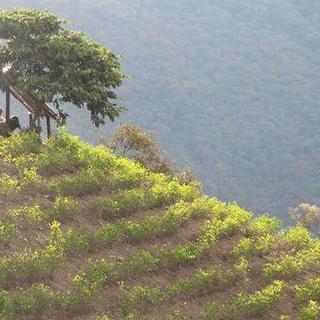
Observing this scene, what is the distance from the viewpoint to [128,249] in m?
14.5

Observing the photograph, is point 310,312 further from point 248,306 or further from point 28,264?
point 28,264

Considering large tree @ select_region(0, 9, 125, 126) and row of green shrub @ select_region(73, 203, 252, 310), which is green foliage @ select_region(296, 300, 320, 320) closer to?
row of green shrub @ select_region(73, 203, 252, 310)

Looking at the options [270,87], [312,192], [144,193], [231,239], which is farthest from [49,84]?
[270,87]

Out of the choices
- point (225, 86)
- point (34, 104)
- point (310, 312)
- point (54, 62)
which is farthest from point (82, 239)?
point (225, 86)

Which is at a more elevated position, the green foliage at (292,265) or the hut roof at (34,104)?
the hut roof at (34,104)

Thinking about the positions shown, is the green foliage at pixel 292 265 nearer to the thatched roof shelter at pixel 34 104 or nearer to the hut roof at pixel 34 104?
the thatched roof shelter at pixel 34 104

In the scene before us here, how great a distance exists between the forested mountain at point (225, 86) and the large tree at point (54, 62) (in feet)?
265

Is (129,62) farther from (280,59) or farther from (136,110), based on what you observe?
(280,59)

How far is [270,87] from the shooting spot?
163000 mm

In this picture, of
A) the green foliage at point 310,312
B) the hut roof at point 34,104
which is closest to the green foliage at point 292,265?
the green foliage at point 310,312

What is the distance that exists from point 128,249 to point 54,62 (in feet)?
28.0

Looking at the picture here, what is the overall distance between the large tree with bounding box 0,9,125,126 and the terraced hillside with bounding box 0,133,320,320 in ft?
6.04

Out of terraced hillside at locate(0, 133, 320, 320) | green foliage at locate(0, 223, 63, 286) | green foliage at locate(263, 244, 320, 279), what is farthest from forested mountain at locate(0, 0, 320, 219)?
green foliage at locate(0, 223, 63, 286)

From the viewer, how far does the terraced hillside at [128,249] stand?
40.3 ft
